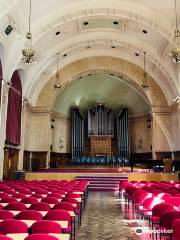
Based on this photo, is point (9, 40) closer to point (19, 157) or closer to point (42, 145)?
point (19, 157)

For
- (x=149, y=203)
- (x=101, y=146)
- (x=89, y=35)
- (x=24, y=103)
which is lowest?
(x=149, y=203)

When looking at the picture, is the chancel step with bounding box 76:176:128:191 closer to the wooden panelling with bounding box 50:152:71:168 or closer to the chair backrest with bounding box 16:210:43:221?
the wooden panelling with bounding box 50:152:71:168

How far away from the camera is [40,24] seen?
13.8 m

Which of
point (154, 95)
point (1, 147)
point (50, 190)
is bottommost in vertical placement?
point (50, 190)

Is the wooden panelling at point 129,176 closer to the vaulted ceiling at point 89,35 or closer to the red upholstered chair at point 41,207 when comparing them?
the vaulted ceiling at point 89,35

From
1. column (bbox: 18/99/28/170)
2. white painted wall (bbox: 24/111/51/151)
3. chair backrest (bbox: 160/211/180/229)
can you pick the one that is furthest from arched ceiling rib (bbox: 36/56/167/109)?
chair backrest (bbox: 160/211/180/229)

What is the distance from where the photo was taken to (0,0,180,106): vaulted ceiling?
13.0m

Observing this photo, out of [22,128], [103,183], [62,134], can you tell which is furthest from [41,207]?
[62,134]

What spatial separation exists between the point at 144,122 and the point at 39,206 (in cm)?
1997

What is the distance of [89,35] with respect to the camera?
16969mm

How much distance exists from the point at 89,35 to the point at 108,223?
13546mm

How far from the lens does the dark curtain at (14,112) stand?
49.1 ft

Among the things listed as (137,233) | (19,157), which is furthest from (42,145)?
(137,233)

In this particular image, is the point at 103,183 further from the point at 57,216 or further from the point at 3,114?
the point at 57,216
